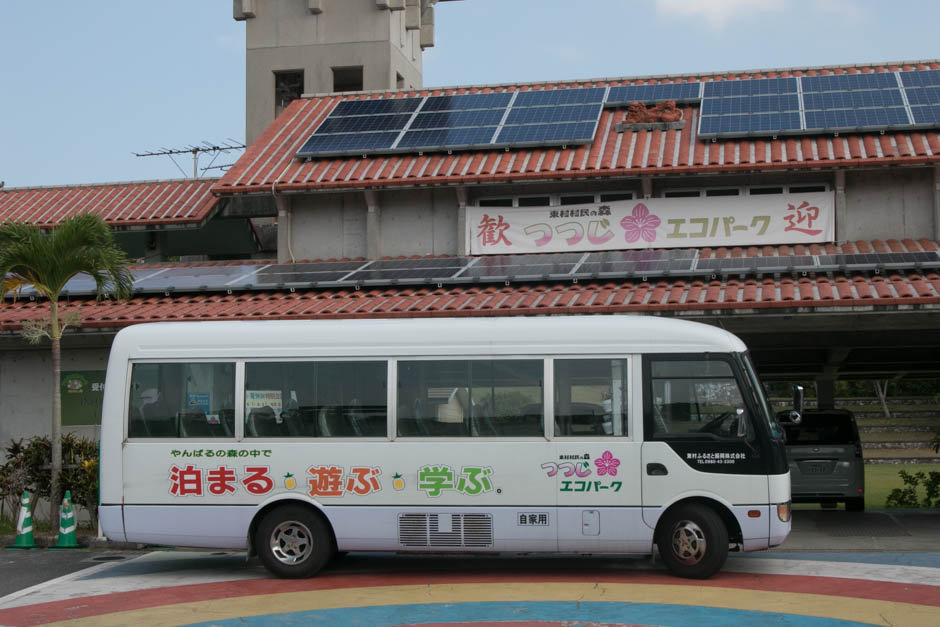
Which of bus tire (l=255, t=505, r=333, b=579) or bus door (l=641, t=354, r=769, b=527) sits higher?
bus door (l=641, t=354, r=769, b=527)

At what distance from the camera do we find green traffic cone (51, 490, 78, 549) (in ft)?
47.3

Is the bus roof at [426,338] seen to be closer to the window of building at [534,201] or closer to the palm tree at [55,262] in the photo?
the palm tree at [55,262]

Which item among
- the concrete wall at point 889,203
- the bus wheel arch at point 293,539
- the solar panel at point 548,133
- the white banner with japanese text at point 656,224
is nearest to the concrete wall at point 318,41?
the solar panel at point 548,133

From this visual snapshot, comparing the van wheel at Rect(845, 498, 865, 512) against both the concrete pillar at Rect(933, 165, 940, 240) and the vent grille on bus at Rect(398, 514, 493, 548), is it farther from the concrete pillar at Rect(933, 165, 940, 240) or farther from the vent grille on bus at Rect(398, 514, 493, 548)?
the vent grille on bus at Rect(398, 514, 493, 548)

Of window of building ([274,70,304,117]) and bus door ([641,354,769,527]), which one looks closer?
bus door ([641,354,769,527])

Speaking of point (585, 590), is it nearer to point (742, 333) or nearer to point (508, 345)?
point (508, 345)

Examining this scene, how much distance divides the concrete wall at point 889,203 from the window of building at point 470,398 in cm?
876

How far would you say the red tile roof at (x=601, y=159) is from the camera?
57.2 ft

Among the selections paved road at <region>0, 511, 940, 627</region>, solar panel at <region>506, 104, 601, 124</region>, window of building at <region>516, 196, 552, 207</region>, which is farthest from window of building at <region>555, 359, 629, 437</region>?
solar panel at <region>506, 104, 601, 124</region>

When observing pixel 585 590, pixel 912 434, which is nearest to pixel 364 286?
pixel 585 590

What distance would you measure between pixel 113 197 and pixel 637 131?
37.3 feet

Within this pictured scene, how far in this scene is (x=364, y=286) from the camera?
1667 cm

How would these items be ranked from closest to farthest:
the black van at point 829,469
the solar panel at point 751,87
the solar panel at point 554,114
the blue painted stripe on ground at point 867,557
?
the blue painted stripe on ground at point 867,557 → the black van at point 829,469 → the solar panel at point 554,114 → the solar panel at point 751,87

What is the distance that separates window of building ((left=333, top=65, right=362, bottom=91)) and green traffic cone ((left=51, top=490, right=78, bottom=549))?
22593 mm
